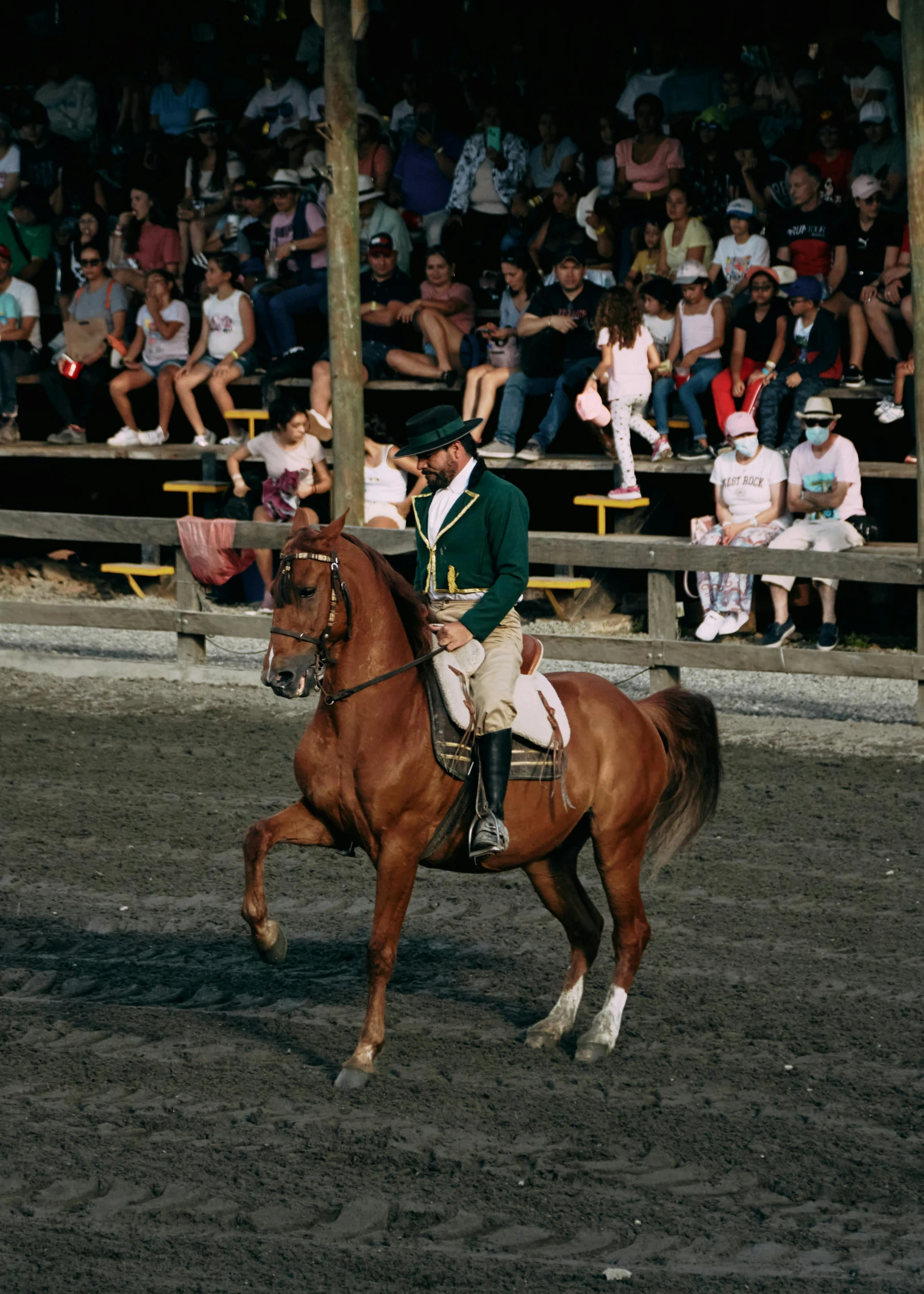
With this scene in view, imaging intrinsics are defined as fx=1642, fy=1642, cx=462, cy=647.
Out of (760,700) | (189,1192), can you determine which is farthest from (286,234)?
(189,1192)

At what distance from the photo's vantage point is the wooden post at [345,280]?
39.1 ft

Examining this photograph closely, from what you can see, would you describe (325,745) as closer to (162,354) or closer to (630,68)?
(162,354)

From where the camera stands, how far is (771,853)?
8156 mm

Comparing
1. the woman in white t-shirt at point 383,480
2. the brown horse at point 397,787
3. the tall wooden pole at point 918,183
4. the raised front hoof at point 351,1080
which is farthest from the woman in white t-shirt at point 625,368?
the raised front hoof at point 351,1080

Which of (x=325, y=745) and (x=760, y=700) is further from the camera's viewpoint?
(x=760, y=700)

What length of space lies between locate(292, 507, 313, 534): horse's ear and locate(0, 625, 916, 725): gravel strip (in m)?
5.65

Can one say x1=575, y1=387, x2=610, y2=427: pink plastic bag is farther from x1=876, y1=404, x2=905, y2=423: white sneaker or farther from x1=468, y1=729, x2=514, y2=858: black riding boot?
x1=468, y1=729, x2=514, y2=858: black riding boot

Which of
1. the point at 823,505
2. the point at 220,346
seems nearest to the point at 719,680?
the point at 823,505

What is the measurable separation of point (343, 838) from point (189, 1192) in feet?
4.96

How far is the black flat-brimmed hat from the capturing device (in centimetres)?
571

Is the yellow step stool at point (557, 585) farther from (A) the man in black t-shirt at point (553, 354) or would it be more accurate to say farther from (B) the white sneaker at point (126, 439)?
(B) the white sneaker at point (126, 439)

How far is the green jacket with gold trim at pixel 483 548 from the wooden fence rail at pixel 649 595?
16.8 feet

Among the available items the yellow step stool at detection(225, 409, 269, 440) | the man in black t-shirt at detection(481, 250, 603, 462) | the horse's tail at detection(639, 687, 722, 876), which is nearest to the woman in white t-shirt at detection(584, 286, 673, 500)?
the man in black t-shirt at detection(481, 250, 603, 462)

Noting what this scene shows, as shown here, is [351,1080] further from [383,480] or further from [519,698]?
[383,480]
